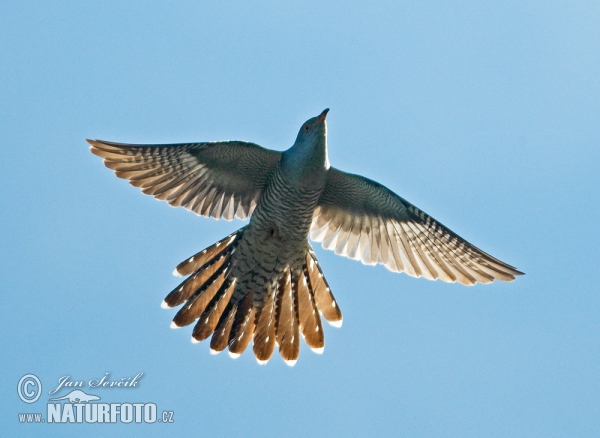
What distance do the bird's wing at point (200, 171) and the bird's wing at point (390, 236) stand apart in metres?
0.93

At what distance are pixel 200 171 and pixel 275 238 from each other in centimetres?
127

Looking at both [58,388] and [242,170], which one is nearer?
[58,388]

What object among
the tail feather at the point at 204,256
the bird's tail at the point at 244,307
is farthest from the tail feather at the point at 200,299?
the tail feather at the point at 204,256

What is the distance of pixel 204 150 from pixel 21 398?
3.58 metres

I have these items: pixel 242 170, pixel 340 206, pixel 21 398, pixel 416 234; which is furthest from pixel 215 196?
pixel 21 398

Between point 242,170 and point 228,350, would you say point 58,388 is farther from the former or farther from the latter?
point 242,170

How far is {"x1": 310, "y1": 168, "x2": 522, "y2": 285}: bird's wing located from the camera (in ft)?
32.0

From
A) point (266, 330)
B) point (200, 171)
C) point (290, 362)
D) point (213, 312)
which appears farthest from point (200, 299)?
point (200, 171)

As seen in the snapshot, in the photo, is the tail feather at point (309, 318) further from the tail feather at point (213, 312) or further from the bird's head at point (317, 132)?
the bird's head at point (317, 132)

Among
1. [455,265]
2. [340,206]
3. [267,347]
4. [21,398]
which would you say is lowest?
[21,398]

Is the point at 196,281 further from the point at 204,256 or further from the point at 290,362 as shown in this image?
the point at 290,362

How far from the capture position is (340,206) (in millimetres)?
10117

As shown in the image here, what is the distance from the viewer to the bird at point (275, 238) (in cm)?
934

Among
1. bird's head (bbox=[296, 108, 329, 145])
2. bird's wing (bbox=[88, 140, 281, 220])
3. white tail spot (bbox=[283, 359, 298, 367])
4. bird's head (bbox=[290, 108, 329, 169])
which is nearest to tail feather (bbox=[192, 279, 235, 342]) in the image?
bird's wing (bbox=[88, 140, 281, 220])
